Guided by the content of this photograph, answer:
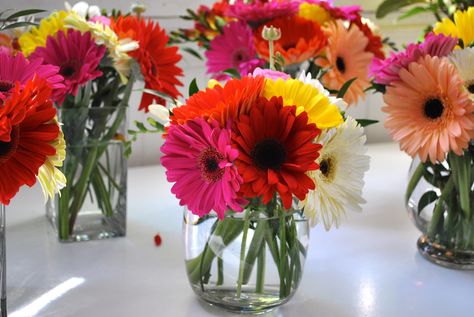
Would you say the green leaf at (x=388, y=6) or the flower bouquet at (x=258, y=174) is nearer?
the flower bouquet at (x=258, y=174)

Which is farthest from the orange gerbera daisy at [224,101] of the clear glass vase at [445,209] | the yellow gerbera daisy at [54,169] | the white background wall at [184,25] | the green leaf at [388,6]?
the green leaf at [388,6]

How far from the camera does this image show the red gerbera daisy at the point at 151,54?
0.84 m

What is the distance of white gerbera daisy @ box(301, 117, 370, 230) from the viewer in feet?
1.98

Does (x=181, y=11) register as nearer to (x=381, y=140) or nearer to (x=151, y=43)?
(x=151, y=43)

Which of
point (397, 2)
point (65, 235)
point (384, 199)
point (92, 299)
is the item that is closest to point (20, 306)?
point (92, 299)

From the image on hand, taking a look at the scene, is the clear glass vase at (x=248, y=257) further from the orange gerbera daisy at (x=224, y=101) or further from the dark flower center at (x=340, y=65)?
the dark flower center at (x=340, y=65)

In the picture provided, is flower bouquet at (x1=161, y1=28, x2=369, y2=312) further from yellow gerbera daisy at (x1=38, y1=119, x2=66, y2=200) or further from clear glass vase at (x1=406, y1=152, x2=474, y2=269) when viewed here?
clear glass vase at (x1=406, y1=152, x2=474, y2=269)

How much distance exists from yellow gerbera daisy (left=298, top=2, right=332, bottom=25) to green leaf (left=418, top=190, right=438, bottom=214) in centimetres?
35

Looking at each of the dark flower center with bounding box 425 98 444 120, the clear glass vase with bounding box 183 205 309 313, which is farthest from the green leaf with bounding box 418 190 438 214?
the clear glass vase with bounding box 183 205 309 313

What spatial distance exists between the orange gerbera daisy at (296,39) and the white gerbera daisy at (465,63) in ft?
0.81

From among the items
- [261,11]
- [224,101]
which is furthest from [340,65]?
[224,101]

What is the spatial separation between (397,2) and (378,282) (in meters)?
0.64

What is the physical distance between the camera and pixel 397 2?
4.02 feet

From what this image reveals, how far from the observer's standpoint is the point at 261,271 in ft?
2.14
